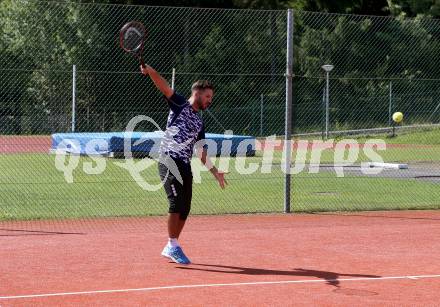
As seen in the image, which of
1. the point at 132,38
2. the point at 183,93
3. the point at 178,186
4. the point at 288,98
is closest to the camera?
the point at 178,186

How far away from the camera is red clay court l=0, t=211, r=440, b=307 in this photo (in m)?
7.40

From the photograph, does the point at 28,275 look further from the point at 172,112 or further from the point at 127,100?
the point at 127,100

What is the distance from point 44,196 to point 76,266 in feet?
21.9

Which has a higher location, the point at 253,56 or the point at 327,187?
the point at 253,56

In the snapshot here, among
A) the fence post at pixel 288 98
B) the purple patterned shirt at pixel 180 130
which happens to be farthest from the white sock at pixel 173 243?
the fence post at pixel 288 98

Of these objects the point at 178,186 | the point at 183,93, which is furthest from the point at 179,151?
the point at 183,93

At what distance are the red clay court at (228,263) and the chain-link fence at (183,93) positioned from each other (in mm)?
1658

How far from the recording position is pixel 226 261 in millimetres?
9211

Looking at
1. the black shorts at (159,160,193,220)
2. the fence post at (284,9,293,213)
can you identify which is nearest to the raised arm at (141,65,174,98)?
the black shorts at (159,160,193,220)

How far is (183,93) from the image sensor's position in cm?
2094

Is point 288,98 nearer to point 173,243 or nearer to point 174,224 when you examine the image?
point 174,224

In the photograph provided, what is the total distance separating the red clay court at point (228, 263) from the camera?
7398 millimetres

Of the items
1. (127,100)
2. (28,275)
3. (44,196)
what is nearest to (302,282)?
(28,275)

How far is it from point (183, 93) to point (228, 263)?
479 inches
